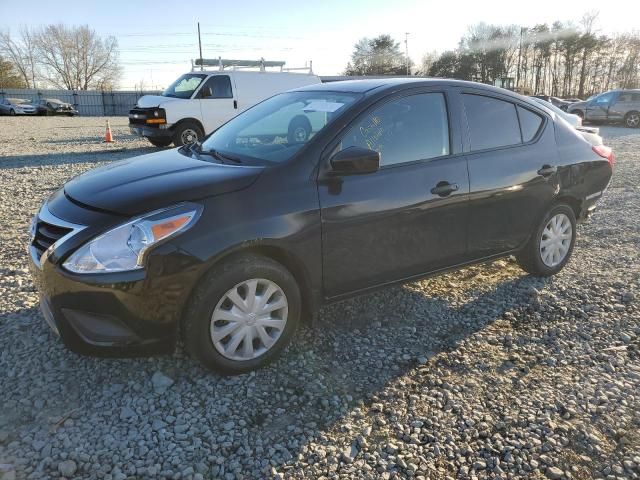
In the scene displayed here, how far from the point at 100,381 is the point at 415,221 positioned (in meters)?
2.17

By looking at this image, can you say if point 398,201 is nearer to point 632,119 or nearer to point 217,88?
point 217,88

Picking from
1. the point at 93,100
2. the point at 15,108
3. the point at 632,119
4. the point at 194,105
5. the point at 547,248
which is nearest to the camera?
the point at 547,248

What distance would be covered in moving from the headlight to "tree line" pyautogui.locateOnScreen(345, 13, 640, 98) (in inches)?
→ 2129

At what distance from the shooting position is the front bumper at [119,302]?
2.54 m

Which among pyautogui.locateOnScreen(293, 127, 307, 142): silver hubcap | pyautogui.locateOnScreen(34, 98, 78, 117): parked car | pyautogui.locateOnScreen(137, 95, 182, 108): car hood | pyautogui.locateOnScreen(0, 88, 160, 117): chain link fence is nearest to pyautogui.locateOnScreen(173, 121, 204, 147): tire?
pyautogui.locateOnScreen(137, 95, 182, 108): car hood

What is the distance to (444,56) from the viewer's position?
59.0 meters

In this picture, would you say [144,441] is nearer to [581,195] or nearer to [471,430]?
[471,430]

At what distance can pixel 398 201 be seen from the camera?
3.28 metres

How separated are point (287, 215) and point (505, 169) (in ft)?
6.32

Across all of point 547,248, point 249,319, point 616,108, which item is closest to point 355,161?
point 249,319

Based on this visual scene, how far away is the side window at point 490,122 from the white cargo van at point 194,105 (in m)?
9.92

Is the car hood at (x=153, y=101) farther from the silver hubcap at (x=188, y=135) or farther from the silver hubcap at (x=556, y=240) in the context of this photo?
the silver hubcap at (x=556, y=240)

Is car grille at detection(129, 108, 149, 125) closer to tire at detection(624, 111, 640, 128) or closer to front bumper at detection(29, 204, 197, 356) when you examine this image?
front bumper at detection(29, 204, 197, 356)

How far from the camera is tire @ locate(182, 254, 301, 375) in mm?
2705
